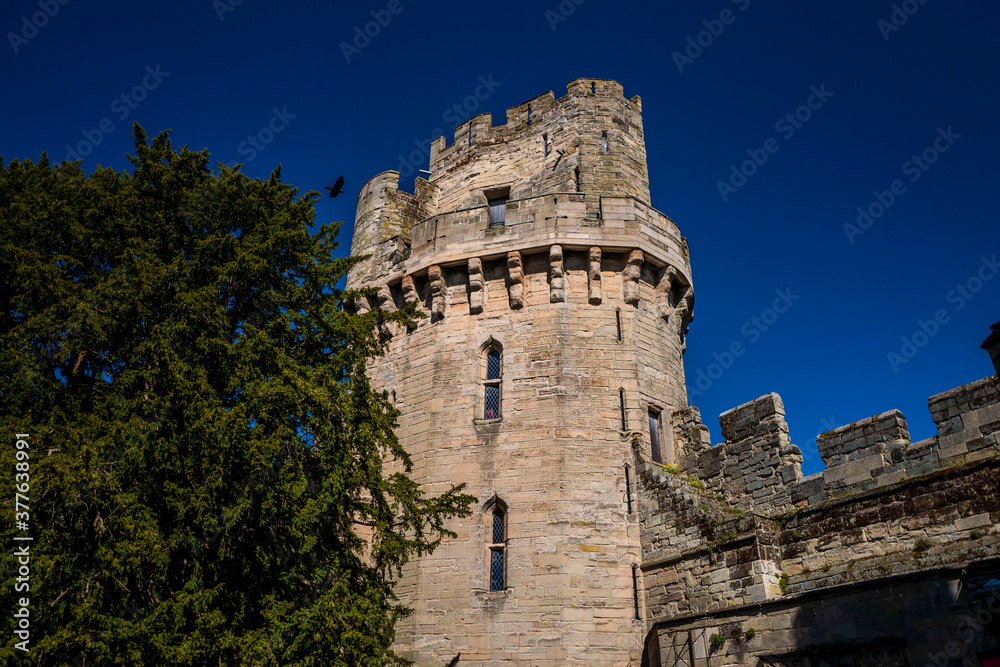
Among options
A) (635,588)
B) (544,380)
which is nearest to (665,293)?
(544,380)

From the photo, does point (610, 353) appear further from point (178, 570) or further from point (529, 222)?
point (178, 570)

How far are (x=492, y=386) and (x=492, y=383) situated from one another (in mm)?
78

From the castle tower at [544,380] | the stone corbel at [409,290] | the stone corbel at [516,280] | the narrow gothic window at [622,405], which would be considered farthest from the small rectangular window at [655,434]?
the stone corbel at [409,290]

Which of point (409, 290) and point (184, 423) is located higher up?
point (409, 290)

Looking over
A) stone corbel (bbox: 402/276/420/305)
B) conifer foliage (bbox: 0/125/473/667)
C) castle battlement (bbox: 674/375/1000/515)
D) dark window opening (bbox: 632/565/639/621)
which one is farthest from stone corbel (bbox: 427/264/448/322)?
dark window opening (bbox: 632/565/639/621)

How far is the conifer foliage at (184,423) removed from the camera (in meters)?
9.76

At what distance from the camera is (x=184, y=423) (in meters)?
10.9

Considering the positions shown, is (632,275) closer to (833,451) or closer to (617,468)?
(617,468)

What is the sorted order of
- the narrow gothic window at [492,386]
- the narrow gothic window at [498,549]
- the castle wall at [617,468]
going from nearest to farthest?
the castle wall at [617,468] < the narrow gothic window at [498,549] < the narrow gothic window at [492,386]

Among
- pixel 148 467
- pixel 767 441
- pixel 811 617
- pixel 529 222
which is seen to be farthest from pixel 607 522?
pixel 148 467

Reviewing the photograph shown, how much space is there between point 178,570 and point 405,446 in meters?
5.71

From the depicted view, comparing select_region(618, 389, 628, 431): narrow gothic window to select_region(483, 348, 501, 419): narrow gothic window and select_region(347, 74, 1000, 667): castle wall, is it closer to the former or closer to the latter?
select_region(347, 74, 1000, 667): castle wall

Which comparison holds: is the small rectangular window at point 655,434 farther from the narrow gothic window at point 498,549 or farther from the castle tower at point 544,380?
the narrow gothic window at point 498,549

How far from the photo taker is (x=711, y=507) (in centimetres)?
1279
